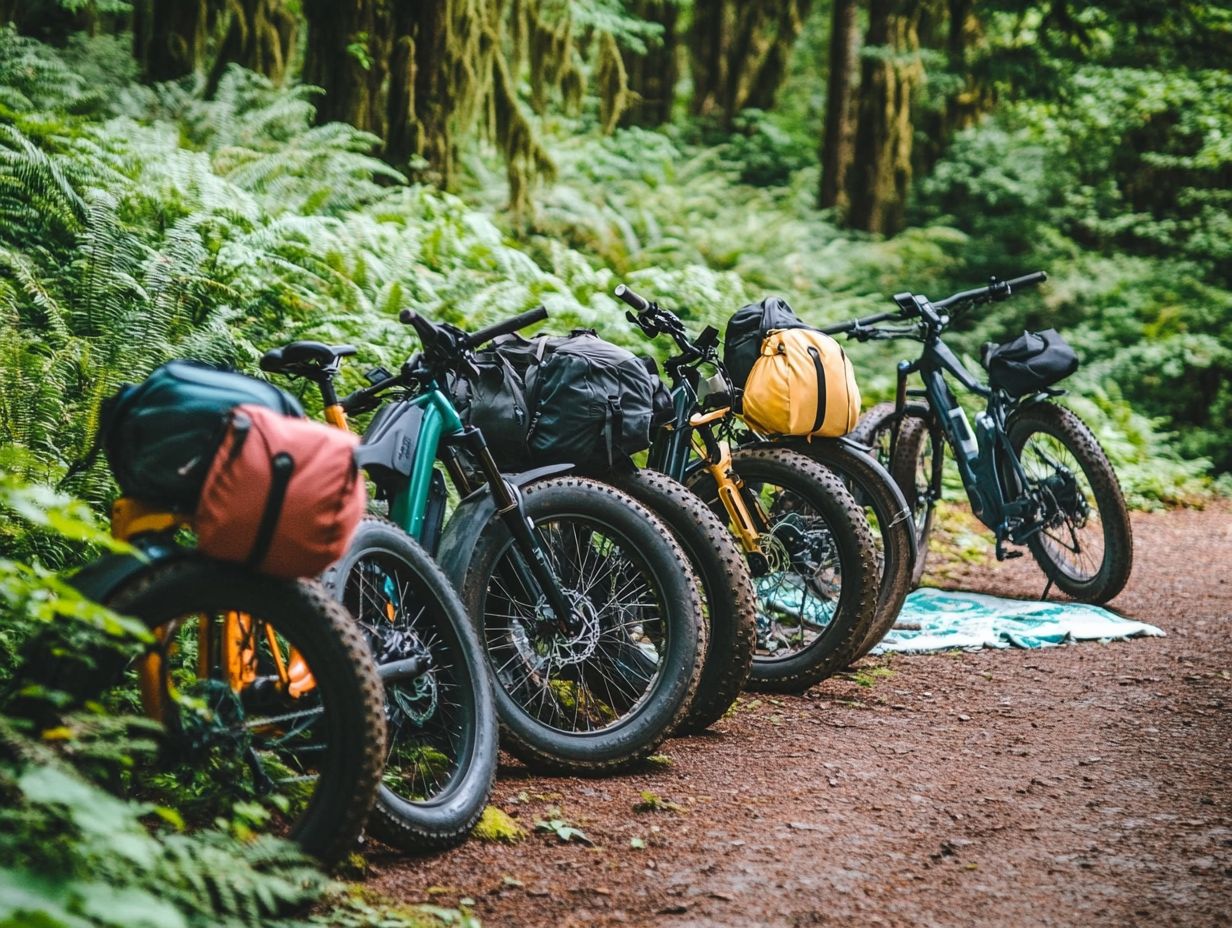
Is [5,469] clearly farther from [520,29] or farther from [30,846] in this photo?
[520,29]

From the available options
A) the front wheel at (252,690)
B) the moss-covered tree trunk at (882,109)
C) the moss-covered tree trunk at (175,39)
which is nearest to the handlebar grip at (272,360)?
the front wheel at (252,690)

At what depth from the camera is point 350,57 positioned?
8.52 meters

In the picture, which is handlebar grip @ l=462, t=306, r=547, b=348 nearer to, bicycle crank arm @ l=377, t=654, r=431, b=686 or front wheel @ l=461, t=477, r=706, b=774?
front wheel @ l=461, t=477, r=706, b=774

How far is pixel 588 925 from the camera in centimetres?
267

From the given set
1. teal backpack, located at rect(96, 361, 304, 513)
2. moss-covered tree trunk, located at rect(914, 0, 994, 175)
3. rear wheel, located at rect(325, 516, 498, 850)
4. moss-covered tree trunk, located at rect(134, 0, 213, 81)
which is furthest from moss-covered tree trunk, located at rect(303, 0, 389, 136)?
moss-covered tree trunk, located at rect(914, 0, 994, 175)

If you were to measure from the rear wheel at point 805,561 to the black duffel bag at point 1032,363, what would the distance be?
6.27 ft

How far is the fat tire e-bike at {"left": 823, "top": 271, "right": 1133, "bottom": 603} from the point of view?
6090 millimetres

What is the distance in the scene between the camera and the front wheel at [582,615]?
3.64 metres

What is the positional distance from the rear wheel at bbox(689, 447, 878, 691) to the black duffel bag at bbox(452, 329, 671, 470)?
0.85 metres

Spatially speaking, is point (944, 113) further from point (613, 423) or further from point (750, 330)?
point (613, 423)

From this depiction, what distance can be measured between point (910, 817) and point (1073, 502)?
3326 mm

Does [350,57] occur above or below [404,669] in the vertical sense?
above

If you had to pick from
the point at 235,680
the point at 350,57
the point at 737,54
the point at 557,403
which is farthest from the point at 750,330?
the point at 737,54

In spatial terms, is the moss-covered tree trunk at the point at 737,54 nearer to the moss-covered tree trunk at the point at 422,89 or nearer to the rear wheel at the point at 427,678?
the moss-covered tree trunk at the point at 422,89
